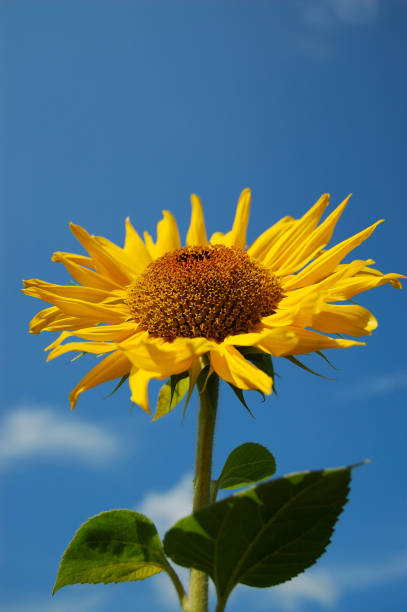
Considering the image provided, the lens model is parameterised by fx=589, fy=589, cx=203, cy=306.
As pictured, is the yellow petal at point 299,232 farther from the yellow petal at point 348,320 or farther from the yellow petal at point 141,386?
the yellow petal at point 141,386

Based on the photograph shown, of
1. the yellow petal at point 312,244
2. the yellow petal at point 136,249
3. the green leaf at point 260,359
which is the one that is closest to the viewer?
the green leaf at point 260,359

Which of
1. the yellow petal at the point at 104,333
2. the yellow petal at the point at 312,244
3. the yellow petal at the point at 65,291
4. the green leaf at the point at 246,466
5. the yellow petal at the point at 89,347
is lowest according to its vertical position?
the green leaf at the point at 246,466

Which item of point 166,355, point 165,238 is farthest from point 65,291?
point 166,355

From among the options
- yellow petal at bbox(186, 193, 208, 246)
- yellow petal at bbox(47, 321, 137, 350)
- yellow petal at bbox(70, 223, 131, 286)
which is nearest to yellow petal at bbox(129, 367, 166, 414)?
yellow petal at bbox(47, 321, 137, 350)

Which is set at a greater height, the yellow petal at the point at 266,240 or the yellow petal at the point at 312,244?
the yellow petal at the point at 266,240

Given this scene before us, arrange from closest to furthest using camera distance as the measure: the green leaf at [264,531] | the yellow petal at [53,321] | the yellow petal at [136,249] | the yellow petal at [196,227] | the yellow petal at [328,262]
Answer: the green leaf at [264,531] → the yellow petal at [328,262] → the yellow petal at [53,321] → the yellow petal at [136,249] → the yellow petal at [196,227]

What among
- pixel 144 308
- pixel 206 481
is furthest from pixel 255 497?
pixel 144 308

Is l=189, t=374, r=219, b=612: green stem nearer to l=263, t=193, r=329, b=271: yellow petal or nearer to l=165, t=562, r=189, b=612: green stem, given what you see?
l=165, t=562, r=189, b=612: green stem

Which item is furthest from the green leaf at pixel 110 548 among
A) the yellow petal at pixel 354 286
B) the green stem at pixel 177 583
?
the yellow petal at pixel 354 286

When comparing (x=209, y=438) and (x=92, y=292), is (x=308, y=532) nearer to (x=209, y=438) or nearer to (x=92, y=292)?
(x=209, y=438)
